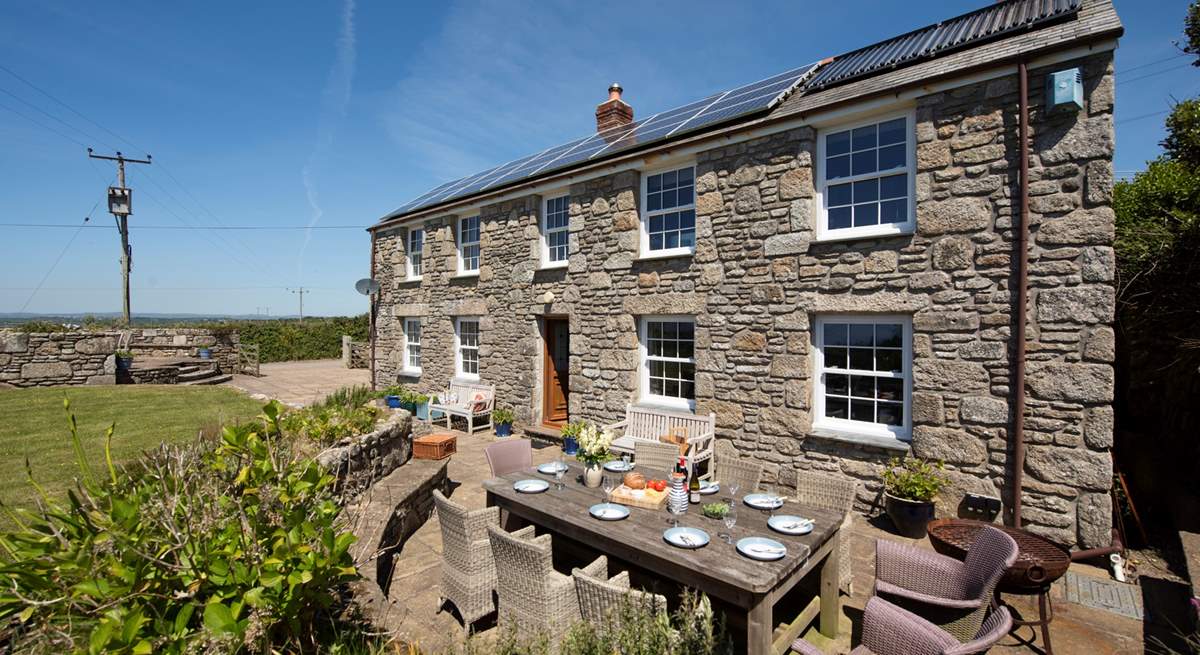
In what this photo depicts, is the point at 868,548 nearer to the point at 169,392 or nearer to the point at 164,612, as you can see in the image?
the point at 164,612

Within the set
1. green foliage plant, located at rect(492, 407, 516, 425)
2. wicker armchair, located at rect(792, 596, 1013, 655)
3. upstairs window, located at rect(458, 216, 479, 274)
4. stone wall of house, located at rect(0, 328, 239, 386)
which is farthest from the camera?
stone wall of house, located at rect(0, 328, 239, 386)

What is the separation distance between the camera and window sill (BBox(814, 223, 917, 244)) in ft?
21.2

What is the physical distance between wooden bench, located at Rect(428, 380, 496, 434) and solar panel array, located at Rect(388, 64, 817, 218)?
4397 millimetres

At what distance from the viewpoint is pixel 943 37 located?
746 cm

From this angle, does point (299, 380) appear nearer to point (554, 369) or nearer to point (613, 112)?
point (554, 369)

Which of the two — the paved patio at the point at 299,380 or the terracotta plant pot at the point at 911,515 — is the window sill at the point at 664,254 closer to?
the terracotta plant pot at the point at 911,515

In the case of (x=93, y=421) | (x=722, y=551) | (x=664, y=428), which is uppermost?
(x=722, y=551)

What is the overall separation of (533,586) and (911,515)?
180 inches

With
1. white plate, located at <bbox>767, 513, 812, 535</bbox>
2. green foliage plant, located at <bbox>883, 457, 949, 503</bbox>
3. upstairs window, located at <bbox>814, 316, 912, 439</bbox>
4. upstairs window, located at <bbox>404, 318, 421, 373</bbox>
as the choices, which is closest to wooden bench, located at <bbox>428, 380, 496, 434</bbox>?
upstairs window, located at <bbox>404, 318, 421, 373</bbox>

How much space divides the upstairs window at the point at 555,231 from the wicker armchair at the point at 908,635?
8.21 metres

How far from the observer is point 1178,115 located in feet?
24.3

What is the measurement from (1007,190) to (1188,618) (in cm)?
412

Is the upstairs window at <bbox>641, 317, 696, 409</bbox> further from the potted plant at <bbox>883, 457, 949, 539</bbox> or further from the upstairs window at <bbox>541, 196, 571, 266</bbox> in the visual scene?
the potted plant at <bbox>883, 457, 949, 539</bbox>

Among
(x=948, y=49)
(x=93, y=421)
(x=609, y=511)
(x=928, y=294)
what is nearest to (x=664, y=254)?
(x=928, y=294)
